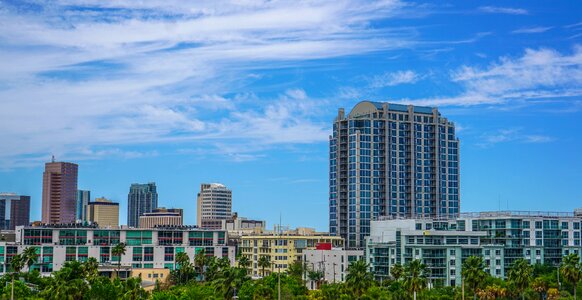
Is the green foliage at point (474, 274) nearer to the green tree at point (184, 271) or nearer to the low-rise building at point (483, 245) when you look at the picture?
the low-rise building at point (483, 245)

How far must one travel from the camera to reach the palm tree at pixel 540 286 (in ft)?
537

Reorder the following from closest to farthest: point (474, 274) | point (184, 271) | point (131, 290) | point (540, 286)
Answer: point (131, 290), point (474, 274), point (540, 286), point (184, 271)

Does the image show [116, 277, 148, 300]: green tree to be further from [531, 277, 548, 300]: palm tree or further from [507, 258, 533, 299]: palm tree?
[531, 277, 548, 300]: palm tree

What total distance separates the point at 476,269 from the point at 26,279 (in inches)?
3986

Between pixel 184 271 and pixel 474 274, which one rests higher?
pixel 474 274

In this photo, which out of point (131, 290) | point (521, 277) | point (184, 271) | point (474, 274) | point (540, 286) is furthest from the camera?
point (184, 271)

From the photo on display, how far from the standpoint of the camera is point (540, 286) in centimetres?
16538

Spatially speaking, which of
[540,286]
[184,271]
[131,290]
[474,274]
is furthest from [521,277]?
[184,271]

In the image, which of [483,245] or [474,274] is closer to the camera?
[474,274]

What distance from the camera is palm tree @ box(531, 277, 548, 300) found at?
537 feet

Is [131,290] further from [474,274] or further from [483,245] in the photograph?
[483,245]


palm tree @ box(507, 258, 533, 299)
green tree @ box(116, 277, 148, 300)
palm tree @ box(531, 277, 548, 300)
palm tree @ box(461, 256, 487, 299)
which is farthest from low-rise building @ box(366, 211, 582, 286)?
green tree @ box(116, 277, 148, 300)

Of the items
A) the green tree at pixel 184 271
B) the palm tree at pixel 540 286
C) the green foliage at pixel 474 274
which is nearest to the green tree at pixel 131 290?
the green foliage at pixel 474 274

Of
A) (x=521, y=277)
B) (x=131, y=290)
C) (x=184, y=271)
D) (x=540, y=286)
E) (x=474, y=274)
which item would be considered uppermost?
(x=474, y=274)
